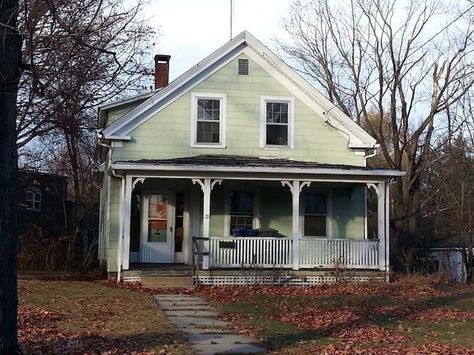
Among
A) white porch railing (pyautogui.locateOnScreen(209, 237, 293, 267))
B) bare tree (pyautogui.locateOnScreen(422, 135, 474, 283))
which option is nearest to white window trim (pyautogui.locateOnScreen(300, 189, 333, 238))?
white porch railing (pyautogui.locateOnScreen(209, 237, 293, 267))

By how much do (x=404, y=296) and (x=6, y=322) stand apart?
11296 mm

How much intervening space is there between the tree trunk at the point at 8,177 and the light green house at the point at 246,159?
11088mm

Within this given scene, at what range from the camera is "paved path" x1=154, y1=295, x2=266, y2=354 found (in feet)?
Answer: 30.4

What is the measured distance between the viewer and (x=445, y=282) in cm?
2067

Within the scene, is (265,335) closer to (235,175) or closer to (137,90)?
(235,175)

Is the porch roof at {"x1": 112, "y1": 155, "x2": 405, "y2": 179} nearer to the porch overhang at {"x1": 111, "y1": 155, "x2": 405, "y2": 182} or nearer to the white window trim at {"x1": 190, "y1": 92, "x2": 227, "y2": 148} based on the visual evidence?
the porch overhang at {"x1": 111, "y1": 155, "x2": 405, "y2": 182}

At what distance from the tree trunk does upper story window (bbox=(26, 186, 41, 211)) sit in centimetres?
2908

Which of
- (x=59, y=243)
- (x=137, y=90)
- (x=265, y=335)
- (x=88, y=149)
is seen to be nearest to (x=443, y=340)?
(x=265, y=335)

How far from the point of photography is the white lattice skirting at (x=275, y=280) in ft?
60.0

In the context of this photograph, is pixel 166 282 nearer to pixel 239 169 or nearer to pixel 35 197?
pixel 239 169

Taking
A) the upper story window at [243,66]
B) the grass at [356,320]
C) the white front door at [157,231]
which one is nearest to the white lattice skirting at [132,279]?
the white front door at [157,231]

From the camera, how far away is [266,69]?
20.5 m

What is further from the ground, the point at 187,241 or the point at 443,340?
the point at 187,241

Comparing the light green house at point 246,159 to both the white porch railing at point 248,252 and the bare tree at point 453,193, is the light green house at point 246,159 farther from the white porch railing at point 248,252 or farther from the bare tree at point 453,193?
the bare tree at point 453,193
